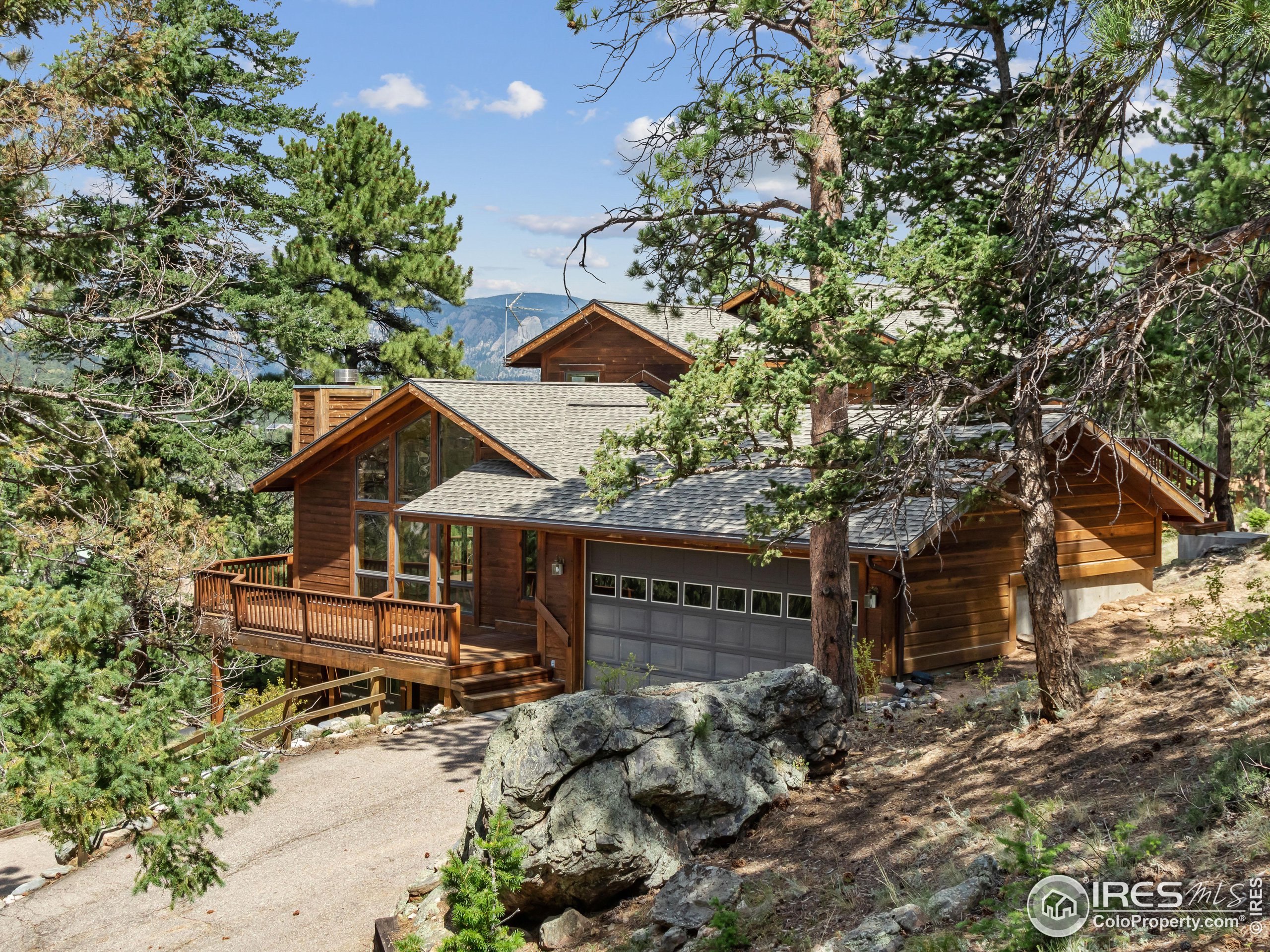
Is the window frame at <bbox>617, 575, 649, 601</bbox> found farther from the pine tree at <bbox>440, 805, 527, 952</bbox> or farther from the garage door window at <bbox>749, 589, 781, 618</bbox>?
the pine tree at <bbox>440, 805, 527, 952</bbox>

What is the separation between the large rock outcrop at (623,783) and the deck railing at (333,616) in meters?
8.15

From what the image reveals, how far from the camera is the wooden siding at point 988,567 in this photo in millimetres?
14180

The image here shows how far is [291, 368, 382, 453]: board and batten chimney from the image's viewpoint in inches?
830

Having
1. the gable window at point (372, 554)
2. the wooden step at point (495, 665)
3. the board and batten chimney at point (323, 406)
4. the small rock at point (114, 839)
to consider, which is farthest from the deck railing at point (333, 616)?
the small rock at point (114, 839)

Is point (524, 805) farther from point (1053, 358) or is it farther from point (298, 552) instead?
point (298, 552)

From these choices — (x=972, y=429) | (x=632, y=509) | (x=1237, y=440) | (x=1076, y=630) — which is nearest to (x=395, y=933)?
(x=632, y=509)

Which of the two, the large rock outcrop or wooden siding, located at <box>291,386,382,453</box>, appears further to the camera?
wooden siding, located at <box>291,386,382,453</box>

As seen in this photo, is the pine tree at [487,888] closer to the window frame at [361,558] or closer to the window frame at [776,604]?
the window frame at [776,604]

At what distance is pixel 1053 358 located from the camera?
25.2ft

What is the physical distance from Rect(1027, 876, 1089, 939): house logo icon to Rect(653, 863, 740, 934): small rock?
2.33 metres

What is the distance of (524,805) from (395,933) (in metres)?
1.65

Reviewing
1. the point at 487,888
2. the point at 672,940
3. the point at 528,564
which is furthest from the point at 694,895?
the point at 528,564

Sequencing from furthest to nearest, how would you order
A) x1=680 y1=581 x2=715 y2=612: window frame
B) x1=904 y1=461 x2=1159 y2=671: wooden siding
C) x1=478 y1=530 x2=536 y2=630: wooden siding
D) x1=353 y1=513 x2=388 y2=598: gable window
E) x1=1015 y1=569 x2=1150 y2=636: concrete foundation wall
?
x1=353 y1=513 x2=388 y2=598: gable window → x1=478 y1=530 x2=536 y2=630: wooden siding → x1=1015 y1=569 x2=1150 y2=636: concrete foundation wall → x1=680 y1=581 x2=715 y2=612: window frame → x1=904 y1=461 x2=1159 y2=671: wooden siding

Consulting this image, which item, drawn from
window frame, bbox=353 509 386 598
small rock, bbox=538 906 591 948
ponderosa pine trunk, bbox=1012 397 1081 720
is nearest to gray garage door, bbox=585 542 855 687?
window frame, bbox=353 509 386 598
